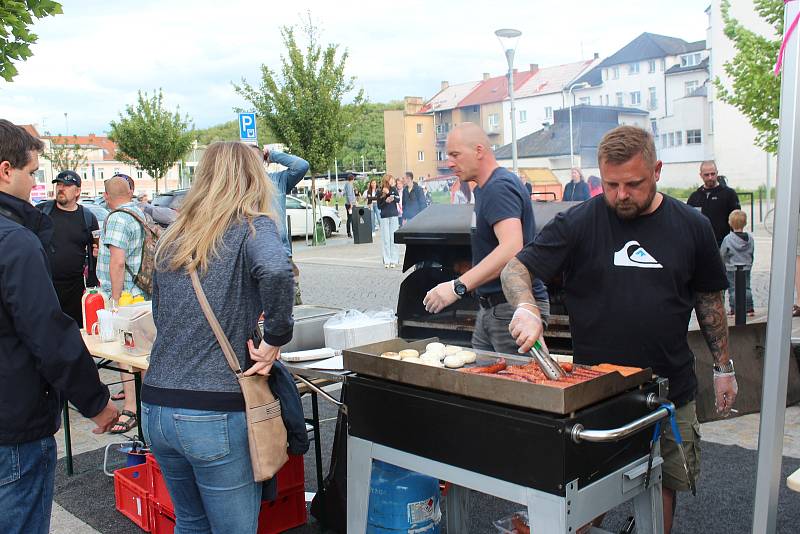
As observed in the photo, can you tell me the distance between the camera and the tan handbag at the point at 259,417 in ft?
8.33

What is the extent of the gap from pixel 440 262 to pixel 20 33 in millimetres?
4679

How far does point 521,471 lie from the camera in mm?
2379

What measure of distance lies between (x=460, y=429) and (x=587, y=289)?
0.83m

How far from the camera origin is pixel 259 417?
8.66ft

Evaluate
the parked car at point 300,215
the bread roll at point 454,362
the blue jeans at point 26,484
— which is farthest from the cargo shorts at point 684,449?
the parked car at point 300,215

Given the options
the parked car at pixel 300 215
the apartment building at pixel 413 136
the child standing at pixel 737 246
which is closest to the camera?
the child standing at pixel 737 246

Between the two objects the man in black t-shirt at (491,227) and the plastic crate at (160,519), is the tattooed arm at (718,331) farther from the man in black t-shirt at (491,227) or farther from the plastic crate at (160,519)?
the plastic crate at (160,519)

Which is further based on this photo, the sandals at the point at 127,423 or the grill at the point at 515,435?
the sandals at the point at 127,423

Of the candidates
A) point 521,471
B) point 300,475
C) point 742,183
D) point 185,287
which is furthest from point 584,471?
point 742,183

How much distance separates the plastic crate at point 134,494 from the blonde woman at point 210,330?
1.55 m

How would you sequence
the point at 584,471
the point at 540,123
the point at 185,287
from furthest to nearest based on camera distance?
the point at 540,123
the point at 185,287
the point at 584,471

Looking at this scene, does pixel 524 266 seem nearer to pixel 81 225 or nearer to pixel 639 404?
pixel 639 404

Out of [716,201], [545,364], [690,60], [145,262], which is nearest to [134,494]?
[145,262]

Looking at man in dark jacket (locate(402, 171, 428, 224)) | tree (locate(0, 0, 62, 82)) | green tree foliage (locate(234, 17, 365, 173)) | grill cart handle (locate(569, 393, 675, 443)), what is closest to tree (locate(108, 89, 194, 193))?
green tree foliage (locate(234, 17, 365, 173))
